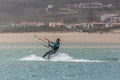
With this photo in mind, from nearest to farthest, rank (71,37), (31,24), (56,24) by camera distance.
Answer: (71,37) → (56,24) → (31,24)

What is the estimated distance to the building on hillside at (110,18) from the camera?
125 metres

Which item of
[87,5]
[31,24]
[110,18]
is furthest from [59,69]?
[87,5]

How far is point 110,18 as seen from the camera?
5015 inches

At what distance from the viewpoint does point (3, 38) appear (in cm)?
12350

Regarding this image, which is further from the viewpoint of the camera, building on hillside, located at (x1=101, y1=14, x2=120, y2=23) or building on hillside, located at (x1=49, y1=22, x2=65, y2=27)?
building on hillside, located at (x1=101, y1=14, x2=120, y2=23)

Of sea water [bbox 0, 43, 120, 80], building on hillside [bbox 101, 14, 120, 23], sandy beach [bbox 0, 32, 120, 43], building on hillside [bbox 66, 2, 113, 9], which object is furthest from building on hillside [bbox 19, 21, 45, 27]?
sea water [bbox 0, 43, 120, 80]

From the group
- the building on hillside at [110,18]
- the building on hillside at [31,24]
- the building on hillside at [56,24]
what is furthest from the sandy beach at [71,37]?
the building on hillside at [110,18]

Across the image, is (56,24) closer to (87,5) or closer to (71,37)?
(71,37)

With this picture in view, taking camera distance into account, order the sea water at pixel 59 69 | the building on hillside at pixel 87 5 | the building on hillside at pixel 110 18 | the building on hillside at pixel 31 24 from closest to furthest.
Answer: the sea water at pixel 59 69 < the building on hillside at pixel 31 24 < the building on hillside at pixel 110 18 < the building on hillside at pixel 87 5

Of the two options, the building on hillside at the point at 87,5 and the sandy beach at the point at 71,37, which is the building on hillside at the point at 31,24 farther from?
the building on hillside at the point at 87,5

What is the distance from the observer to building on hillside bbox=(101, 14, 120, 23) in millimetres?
124825

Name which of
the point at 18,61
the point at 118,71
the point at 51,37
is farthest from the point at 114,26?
the point at 118,71

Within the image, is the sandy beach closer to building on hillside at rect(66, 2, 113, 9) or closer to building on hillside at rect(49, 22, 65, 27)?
building on hillside at rect(49, 22, 65, 27)

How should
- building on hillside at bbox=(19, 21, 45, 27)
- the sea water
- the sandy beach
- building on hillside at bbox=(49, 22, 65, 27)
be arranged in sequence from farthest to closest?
building on hillside at bbox=(19, 21, 45, 27), building on hillside at bbox=(49, 22, 65, 27), the sandy beach, the sea water
